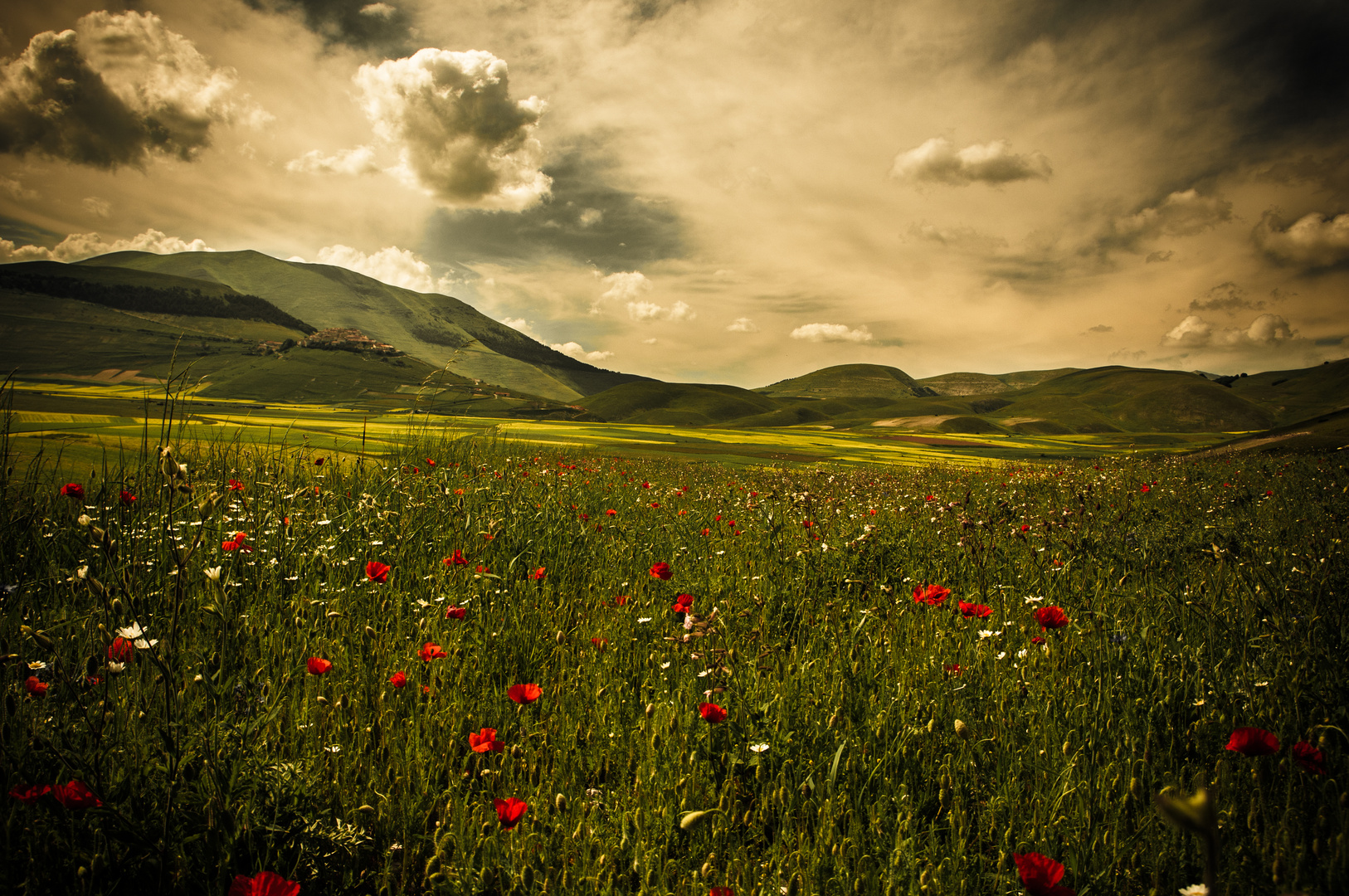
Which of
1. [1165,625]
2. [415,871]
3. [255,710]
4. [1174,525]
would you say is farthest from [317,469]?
[1174,525]

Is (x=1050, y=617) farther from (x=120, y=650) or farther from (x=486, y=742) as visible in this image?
(x=120, y=650)

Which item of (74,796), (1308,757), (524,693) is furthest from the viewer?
(524,693)

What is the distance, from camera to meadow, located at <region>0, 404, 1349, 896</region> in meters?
1.96

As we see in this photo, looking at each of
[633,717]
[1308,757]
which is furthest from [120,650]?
[1308,757]

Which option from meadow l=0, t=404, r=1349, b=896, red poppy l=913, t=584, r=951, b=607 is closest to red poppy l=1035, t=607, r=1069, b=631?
meadow l=0, t=404, r=1349, b=896

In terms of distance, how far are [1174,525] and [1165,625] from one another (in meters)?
4.43

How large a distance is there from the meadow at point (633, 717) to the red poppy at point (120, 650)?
1 cm

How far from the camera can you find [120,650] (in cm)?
226

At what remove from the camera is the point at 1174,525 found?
713cm

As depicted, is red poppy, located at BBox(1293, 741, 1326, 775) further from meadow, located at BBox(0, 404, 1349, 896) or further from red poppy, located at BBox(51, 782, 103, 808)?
red poppy, located at BBox(51, 782, 103, 808)

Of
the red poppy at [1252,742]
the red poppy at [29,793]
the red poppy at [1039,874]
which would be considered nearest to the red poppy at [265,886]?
the red poppy at [29,793]

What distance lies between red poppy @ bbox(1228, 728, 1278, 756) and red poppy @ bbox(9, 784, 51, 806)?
12.4ft

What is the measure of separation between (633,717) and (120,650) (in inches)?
87.5

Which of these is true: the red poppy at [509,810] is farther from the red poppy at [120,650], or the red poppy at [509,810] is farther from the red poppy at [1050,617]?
the red poppy at [1050,617]
